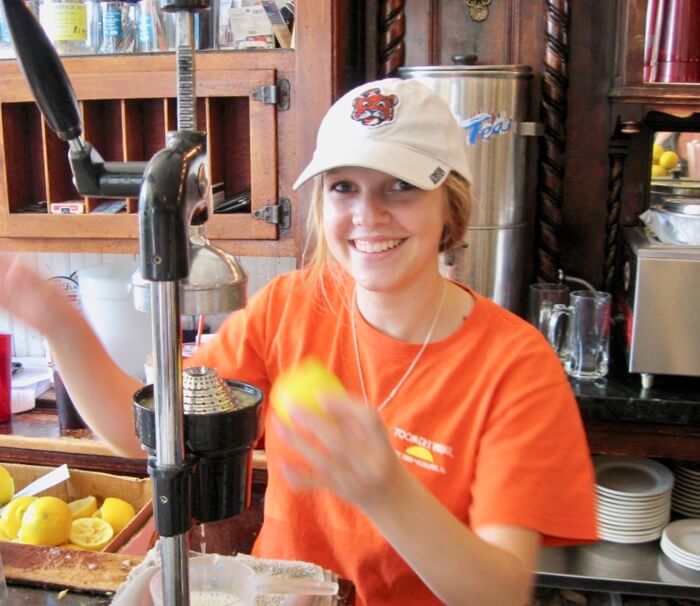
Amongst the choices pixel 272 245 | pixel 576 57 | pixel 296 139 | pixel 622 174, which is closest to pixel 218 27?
pixel 296 139

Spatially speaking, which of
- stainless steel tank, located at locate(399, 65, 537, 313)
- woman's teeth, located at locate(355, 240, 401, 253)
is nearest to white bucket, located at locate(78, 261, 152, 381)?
stainless steel tank, located at locate(399, 65, 537, 313)

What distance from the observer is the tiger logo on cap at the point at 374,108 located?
3.39 feet

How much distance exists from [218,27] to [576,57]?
88 centimetres

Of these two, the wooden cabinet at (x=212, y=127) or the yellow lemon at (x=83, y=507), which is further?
the wooden cabinet at (x=212, y=127)

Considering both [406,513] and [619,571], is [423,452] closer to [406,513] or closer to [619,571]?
[406,513]

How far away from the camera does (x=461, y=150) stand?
109 centimetres

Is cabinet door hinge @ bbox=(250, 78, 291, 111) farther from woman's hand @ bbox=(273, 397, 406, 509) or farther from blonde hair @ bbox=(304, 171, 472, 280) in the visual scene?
woman's hand @ bbox=(273, 397, 406, 509)

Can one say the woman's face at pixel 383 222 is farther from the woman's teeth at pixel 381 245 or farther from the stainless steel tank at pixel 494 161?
the stainless steel tank at pixel 494 161

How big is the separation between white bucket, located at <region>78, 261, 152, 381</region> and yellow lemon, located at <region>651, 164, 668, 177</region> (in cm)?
132

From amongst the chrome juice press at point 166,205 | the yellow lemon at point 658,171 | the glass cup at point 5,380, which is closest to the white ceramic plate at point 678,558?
the yellow lemon at point 658,171

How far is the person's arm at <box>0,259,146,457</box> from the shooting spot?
0.81m

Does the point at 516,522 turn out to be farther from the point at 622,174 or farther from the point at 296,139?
the point at 622,174

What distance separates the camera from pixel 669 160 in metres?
2.00

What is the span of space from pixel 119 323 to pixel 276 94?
69cm
